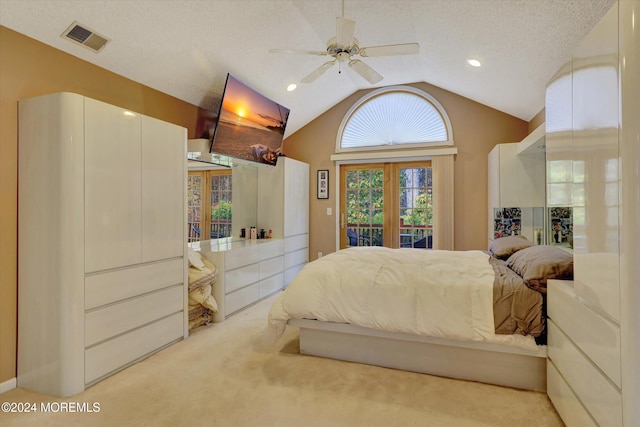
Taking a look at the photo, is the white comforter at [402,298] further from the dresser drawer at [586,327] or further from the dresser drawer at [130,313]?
the dresser drawer at [130,313]

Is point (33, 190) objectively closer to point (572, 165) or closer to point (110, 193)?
point (110, 193)

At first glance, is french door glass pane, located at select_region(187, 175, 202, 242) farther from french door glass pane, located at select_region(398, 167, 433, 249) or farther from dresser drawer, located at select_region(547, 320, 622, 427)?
dresser drawer, located at select_region(547, 320, 622, 427)

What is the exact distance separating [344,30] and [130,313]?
8.52 feet

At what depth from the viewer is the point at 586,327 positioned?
5.04 feet

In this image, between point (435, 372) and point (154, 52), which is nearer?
point (435, 372)

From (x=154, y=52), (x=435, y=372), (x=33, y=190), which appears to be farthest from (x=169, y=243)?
(x=435, y=372)

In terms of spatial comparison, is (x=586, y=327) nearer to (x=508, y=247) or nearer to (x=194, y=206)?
(x=508, y=247)

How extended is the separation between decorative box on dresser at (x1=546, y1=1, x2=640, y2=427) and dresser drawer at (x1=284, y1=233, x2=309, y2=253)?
3.60 metres

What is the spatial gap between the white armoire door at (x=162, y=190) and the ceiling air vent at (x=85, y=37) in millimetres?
649

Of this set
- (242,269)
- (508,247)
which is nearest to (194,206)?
(242,269)

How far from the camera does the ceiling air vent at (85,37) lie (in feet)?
7.90

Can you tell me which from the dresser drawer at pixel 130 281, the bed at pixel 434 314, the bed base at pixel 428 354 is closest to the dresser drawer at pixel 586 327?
the bed at pixel 434 314

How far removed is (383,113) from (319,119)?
1064mm

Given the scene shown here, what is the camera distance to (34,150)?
2236mm
